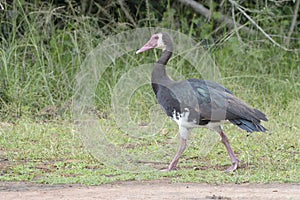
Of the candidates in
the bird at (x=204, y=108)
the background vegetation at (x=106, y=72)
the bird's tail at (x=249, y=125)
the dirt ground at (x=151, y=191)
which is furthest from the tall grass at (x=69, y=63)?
the dirt ground at (x=151, y=191)

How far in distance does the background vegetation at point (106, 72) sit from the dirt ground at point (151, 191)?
1.89ft

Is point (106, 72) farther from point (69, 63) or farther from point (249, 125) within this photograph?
point (249, 125)

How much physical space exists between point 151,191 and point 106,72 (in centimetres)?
473

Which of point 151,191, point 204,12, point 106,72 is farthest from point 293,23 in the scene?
point 151,191

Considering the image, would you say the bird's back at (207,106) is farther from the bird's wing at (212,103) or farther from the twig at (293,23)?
the twig at (293,23)

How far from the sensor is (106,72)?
32.4 ft

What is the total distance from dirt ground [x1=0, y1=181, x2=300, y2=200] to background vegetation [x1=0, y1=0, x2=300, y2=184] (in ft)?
1.89

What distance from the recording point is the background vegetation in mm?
6863

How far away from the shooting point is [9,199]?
16.6ft

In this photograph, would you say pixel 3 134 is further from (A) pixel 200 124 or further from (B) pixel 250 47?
(B) pixel 250 47

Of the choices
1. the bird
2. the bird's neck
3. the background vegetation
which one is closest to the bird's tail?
the bird

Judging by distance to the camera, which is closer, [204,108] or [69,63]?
[204,108]

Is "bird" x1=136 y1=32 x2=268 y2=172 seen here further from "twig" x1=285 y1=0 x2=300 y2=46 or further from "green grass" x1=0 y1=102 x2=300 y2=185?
"twig" x1=285 y1=0 x2=300 y2=46

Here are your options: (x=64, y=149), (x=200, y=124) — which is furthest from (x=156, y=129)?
(x=200, y=124)
